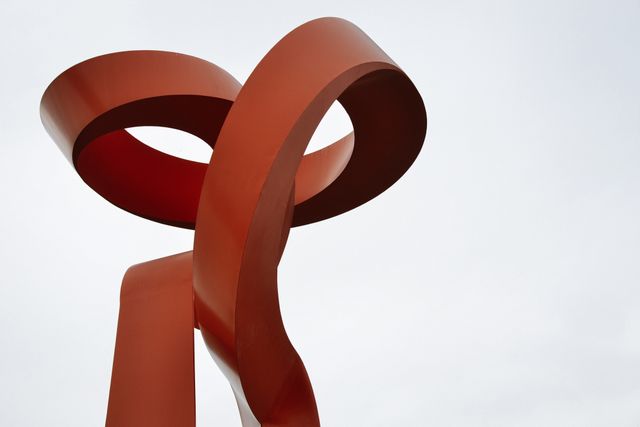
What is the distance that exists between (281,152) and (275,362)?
7.19 feet

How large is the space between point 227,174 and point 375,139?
2953 mm

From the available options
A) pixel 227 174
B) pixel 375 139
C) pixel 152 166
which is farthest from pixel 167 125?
pixel 227 174

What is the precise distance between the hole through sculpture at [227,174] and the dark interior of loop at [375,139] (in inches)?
0.9

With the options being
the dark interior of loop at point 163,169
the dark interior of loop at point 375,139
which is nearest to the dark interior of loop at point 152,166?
the dark interior of loop at point 163,169

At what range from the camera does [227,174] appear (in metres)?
6.72

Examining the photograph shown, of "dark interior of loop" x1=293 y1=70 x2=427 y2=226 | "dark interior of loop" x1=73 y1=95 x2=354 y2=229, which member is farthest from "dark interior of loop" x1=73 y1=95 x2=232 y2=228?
"dark interior of loop" x1=293 y1=70 x2=427 y2=226

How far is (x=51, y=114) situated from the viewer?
8.68 metres

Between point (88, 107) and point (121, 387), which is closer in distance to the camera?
point (121, 387)

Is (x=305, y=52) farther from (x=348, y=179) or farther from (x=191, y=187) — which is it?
(x=191, y=187)

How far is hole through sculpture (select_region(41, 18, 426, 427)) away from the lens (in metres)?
6.72

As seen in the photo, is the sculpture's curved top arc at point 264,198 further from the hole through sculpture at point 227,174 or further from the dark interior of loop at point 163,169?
the dark interior of loop at point 163,169

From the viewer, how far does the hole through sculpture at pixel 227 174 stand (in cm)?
672

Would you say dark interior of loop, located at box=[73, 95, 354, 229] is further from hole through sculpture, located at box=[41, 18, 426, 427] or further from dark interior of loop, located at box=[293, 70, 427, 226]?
dark interior of loop, located at box=[293, 70, 427, 226]

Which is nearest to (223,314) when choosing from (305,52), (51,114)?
(305,52)
